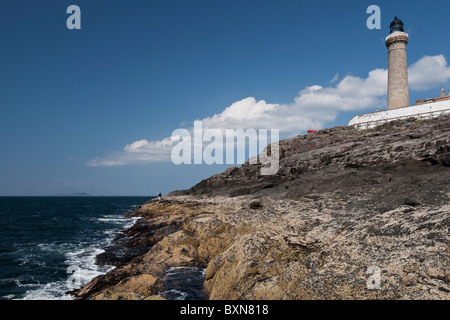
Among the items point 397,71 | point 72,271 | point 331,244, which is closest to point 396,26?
point 397,71

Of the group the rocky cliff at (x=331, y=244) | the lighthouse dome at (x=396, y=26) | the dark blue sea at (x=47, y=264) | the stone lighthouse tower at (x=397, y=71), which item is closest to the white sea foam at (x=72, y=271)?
the dark blue sea at (x=47, y=264)

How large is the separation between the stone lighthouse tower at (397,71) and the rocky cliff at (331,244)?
2580cm

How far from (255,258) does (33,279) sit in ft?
46.2

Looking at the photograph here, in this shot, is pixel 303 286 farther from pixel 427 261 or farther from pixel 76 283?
pixel 76 283

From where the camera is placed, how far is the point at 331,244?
9.67 meters

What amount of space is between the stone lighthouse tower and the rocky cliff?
2580 centimetres

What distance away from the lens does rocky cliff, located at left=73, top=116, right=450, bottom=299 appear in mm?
7168

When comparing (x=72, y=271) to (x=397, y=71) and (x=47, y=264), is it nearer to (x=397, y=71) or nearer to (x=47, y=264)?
(x=47, y=264)

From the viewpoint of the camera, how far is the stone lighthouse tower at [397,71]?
46312mm

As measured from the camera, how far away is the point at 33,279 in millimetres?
15828

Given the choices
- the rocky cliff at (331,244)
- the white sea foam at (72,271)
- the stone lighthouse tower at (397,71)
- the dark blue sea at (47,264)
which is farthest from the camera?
the stone lighthouse tower at (397,71)

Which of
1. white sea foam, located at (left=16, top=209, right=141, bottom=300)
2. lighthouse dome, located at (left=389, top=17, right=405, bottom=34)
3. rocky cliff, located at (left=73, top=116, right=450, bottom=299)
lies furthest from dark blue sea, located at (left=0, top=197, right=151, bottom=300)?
lighthouse dome, located at (left=389, top=17, right=405, bottom=34)

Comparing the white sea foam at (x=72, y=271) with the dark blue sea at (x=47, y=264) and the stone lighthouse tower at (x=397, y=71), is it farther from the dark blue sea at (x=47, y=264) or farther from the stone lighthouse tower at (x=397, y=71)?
the stone lighthouse tower at (x=397, y=71)
